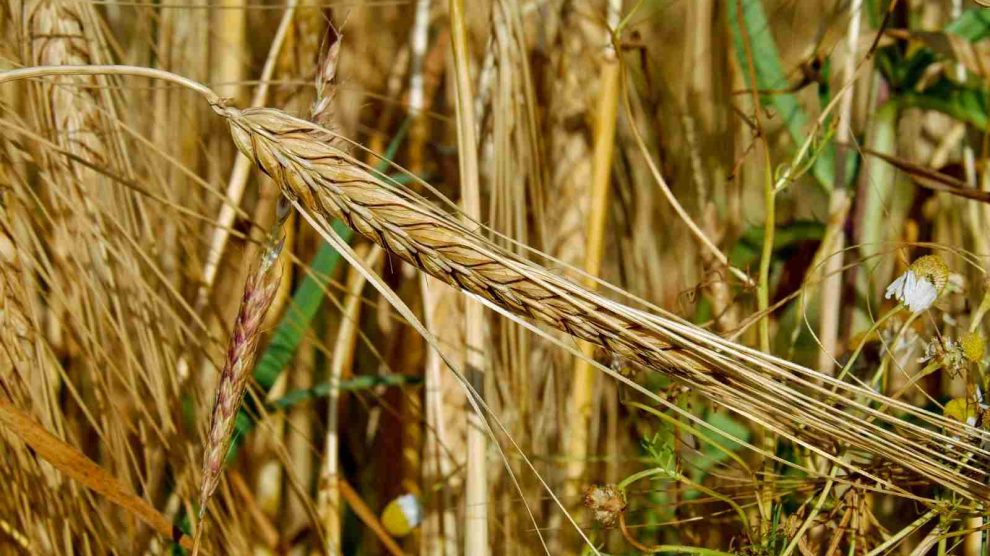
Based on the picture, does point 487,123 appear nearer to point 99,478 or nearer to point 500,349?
point 500,349

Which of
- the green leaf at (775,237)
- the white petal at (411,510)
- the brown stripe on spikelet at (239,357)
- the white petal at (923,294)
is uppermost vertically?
the green leaf at (775,237)

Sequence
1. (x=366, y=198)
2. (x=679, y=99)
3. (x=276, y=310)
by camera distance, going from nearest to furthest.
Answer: (x=366, y=198) → (x=276, y=310) → (x=679, y=99)

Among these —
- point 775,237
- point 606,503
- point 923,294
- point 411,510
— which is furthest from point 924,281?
point 411,510

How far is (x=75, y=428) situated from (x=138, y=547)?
11 centimetres

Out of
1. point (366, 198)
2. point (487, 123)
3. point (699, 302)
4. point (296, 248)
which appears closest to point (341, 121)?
point (296, 248)

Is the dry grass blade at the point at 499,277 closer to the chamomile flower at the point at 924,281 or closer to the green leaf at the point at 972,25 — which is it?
the chamomile flower at the point at 924,281

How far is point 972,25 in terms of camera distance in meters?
0.59

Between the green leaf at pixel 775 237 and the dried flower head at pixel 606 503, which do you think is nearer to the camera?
the dried flower head at pixel 606 503

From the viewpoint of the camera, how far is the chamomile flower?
0.36m

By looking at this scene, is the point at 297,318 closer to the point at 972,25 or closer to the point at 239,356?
the point at 239,356

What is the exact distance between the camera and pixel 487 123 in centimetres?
59

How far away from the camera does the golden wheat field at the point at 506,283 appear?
1.16 feet

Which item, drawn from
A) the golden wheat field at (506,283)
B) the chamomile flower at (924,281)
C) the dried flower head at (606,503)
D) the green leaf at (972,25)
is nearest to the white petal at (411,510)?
the golden wheat field at (506,283)

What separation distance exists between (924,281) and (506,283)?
0.64 ft
